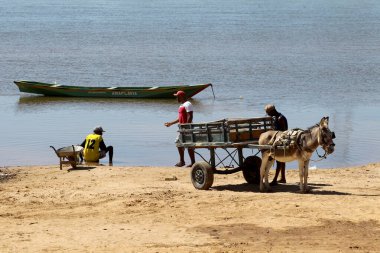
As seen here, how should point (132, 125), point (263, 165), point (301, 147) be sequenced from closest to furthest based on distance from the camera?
point (301, 147), point (263, 165), point (132, 125)

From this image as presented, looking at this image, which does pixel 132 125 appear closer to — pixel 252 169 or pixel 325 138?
pixel 252 169

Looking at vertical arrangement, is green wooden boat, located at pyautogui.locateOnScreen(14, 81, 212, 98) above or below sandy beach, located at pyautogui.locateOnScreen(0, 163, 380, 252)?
above

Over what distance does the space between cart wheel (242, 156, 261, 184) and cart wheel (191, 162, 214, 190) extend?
3.57 ft

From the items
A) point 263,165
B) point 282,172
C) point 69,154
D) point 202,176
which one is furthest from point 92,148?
point 263,165

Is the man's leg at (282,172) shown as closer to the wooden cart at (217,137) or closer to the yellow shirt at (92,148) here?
the wooden cart at (217,137)

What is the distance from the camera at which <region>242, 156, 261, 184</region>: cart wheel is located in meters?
18.4

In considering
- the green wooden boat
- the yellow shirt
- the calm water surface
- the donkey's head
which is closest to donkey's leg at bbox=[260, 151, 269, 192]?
the donkey's head

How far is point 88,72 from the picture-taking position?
53969mm

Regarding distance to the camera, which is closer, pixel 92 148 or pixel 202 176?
pixel 202 176

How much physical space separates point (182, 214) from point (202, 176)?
2442 millimetres

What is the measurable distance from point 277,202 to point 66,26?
8621 centimetres

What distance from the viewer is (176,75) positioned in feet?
173

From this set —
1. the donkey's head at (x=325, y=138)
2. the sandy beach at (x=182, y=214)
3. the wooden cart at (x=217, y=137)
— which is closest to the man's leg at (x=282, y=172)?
the sandy beach at (x=182, y=214)

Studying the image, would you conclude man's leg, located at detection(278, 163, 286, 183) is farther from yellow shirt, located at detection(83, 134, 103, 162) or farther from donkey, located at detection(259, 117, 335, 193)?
yellow shirt, located at detection(83, 134, 103, 162)
